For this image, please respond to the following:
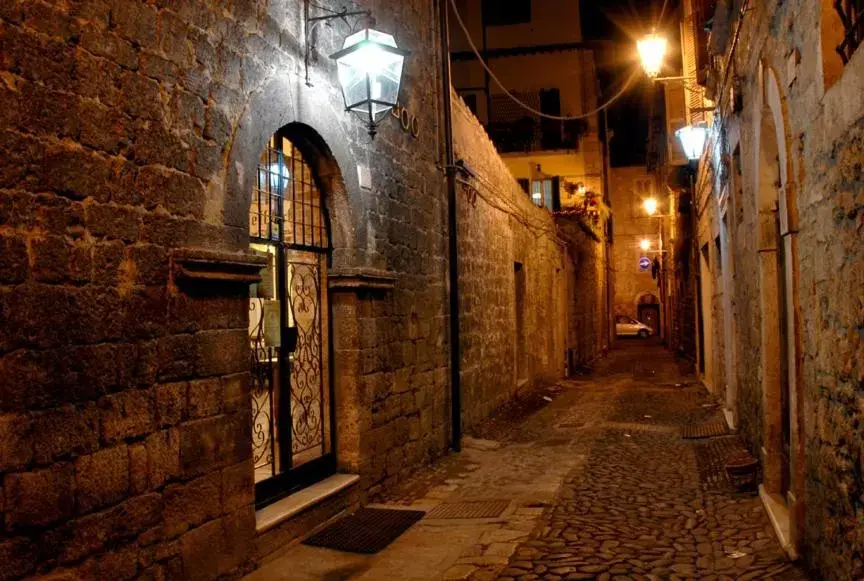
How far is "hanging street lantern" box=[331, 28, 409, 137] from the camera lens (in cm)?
565

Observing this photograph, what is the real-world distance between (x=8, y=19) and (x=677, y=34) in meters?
20.6

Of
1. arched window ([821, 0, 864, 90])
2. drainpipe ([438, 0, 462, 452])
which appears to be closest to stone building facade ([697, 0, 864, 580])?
arched window ([821, 0, 864, 90])

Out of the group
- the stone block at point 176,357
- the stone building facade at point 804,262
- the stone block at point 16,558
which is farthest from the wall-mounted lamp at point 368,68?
the stone block at point 16,558

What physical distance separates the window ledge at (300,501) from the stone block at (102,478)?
127cm

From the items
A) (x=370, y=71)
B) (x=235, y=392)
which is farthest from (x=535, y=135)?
(x=235, y=392)

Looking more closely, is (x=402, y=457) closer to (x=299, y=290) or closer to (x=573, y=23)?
(x=299, y=290)

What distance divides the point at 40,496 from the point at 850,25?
13.7ft

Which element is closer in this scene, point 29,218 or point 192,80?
point 29,218

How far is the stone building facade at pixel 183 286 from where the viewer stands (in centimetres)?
309

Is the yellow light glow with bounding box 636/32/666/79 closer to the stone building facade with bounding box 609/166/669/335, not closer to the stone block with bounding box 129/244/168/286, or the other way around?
the stone block with bounding box 129/244/168/286

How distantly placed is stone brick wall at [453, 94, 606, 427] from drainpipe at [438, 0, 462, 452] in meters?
0.51

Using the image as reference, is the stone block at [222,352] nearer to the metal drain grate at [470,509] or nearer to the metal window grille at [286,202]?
the metal window grille at [286,202]

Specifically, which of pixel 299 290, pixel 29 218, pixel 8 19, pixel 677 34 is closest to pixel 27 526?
pixel 29 218

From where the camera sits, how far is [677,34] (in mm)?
20422
